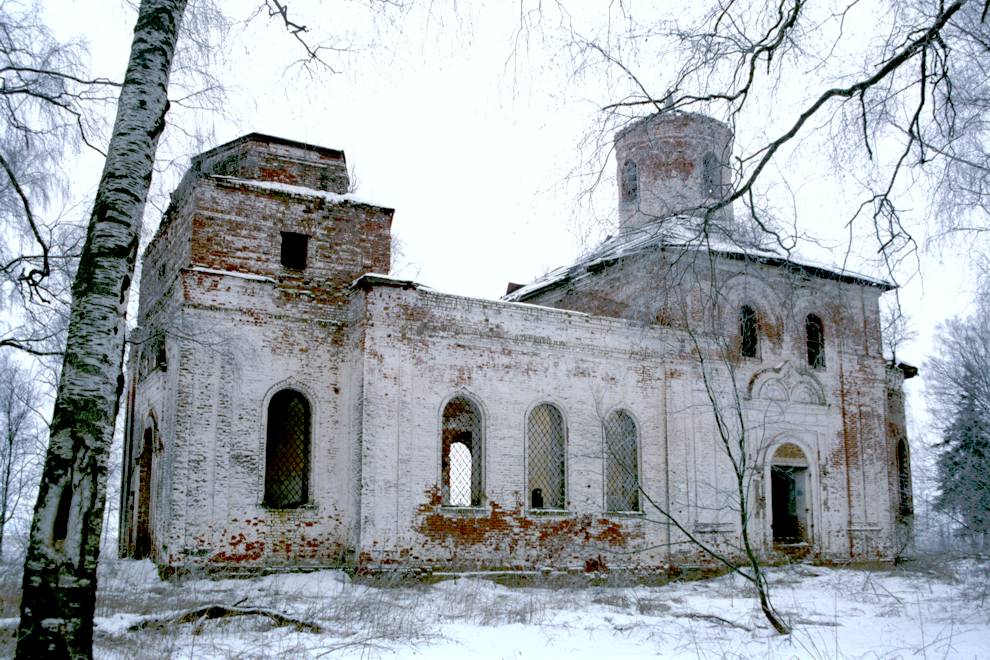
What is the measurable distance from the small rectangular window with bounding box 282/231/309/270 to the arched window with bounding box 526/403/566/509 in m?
5.32

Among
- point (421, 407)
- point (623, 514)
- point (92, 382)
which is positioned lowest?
point (623, 514)

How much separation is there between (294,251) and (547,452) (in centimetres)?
646

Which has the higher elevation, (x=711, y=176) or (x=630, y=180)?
(x=630, y=180)

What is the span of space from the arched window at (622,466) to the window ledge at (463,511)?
3.18 m

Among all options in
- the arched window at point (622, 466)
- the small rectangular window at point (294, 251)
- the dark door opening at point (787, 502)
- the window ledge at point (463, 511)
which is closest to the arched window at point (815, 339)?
the dark door opening at point (787, 502)

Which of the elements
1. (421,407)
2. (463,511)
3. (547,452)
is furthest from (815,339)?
(421,407)

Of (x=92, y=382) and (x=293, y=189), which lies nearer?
(x=92, y=382)

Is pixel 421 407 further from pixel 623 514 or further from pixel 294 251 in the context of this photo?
pixel 623 514

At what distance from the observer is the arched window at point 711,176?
7661 mm

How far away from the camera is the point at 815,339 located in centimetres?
2095

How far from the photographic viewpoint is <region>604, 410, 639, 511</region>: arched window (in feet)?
59.7

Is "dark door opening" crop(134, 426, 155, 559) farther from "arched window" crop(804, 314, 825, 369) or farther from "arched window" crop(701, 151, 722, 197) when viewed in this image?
"arched window" crop(804, 314, 825, 369)

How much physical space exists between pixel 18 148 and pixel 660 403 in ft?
41.6

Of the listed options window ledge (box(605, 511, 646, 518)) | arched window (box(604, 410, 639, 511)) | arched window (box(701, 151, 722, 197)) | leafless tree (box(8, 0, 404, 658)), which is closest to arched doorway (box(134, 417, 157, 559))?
window ledge (box(605, 511, 646, 518))
